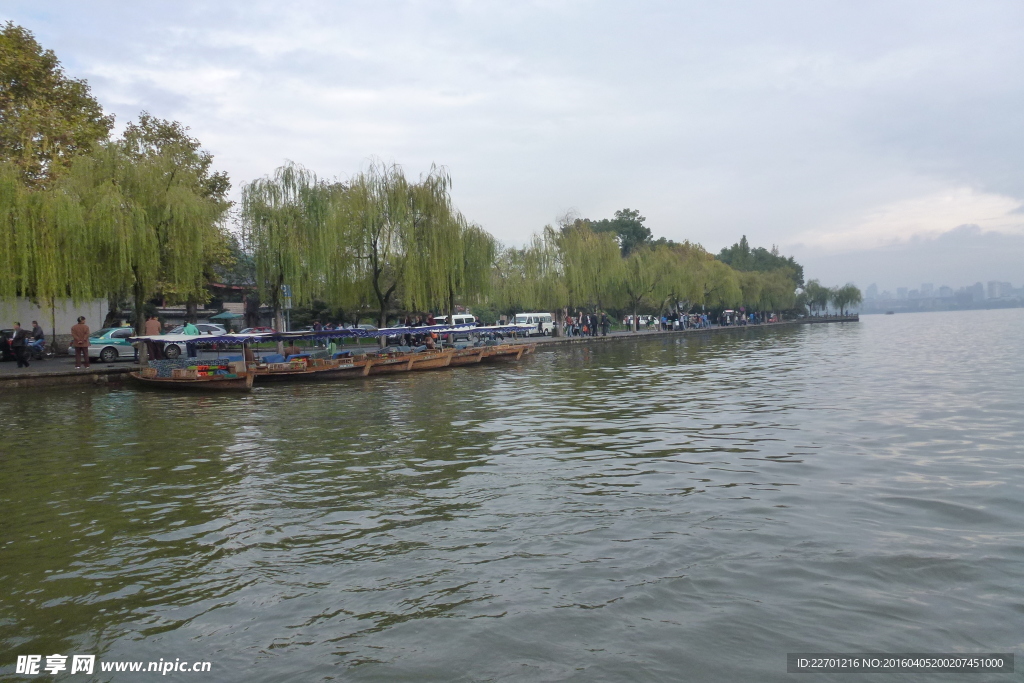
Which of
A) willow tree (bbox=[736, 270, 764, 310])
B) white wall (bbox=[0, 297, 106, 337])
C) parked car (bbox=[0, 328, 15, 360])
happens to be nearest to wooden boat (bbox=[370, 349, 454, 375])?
white wall (bbox=[0, 297, 106, 337])

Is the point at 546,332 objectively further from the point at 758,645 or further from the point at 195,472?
the point at 758,645

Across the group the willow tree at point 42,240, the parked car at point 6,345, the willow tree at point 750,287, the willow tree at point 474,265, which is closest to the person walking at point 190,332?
the willow tree at point 42,240

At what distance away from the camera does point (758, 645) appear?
16.4 feet

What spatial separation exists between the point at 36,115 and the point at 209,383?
513 inches

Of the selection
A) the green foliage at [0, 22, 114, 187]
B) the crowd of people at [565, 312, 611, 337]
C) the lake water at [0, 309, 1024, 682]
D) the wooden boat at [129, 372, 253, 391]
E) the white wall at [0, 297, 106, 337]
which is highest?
the green foliage at [0, 22, 114, 187]

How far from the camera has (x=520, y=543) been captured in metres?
7.12

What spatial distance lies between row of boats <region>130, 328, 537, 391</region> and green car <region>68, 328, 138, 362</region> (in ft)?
7.62

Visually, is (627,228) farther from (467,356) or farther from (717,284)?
(467,356)

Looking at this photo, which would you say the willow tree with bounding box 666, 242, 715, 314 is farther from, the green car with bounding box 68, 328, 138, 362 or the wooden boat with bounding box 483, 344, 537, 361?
the green car with bounding box 68, 328, 138, 362

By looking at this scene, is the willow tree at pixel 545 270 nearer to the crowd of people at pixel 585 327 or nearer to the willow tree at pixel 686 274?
the crowd of people at pixel 585 327

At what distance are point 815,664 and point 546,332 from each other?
169 ft

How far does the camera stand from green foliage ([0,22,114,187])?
26.6m

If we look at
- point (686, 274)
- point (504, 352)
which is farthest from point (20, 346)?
point (686, 274)

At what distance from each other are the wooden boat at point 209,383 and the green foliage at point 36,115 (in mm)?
9176
